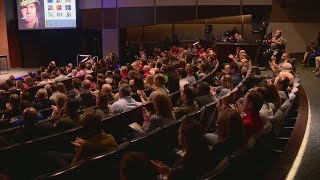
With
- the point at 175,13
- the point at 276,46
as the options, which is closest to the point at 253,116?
the point at 276,46

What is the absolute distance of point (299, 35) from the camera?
1352 centimetres

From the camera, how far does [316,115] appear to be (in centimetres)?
484

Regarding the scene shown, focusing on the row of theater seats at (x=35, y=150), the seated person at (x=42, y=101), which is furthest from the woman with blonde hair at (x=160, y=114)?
the seated person at (x=42, y=101)

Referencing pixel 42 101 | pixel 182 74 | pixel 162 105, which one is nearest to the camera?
pixel 162 105

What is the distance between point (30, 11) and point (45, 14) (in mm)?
642

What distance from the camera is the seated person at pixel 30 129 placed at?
3.71 m

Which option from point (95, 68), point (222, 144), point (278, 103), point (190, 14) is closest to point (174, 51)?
point (190, 14)

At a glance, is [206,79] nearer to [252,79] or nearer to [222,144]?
[252,79]

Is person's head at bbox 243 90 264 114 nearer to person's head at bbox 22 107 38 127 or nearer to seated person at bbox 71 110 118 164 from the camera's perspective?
seated person at bbox 71 110 118 164

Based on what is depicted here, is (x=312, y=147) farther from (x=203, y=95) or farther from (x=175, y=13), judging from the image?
(x=175, y=13)

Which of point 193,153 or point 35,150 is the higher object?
point 193,153

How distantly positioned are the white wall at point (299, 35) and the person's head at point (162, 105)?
35.3 ft

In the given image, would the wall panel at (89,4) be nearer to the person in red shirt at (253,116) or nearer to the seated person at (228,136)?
the person in red shirt at (253,116)

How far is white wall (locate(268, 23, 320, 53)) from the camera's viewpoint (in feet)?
44.1
